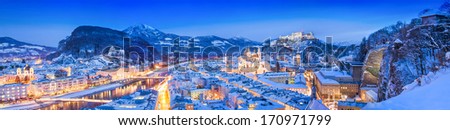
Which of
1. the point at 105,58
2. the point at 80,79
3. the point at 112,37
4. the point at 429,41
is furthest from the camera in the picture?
the point at 105,58

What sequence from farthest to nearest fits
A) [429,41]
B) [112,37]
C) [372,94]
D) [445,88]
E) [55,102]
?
[112,37], [55,102], [372,94], [429,41], [445,88]

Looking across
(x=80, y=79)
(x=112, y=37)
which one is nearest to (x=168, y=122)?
(x=80, y=79)

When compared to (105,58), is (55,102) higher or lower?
lower

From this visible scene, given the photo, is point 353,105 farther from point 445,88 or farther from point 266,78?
point 266,78

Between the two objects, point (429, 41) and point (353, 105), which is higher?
point (429, 41)

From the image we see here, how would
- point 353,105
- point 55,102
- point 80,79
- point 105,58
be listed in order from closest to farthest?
point 353,105, point 55,102, point 80,79, point 105,58

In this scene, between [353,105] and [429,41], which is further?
[353,105]

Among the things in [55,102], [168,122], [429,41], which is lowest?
[55,102]

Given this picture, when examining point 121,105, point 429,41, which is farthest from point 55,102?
point 429,41

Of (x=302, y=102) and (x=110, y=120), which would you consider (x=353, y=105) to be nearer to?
(x=302, y=102)
